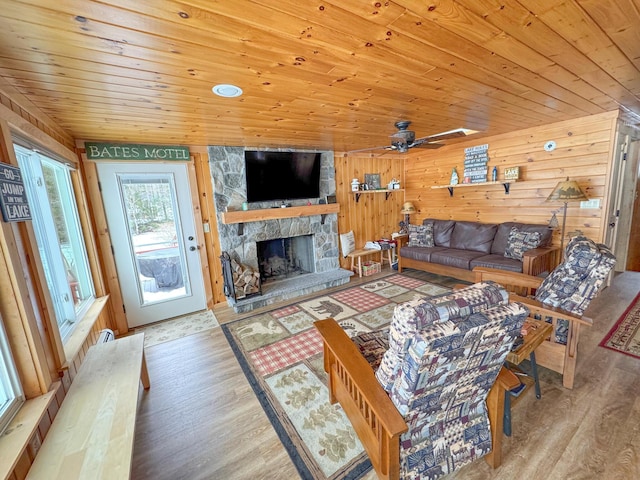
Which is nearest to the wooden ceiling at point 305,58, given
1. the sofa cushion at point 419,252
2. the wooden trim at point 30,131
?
the wooden trim at point 30,131

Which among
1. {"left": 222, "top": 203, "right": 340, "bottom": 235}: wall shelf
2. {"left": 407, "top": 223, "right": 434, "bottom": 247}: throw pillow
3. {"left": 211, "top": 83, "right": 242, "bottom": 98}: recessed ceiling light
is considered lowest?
{"left": 407, "top": 223, "right": 434, "bottom": 247}: throw pillow

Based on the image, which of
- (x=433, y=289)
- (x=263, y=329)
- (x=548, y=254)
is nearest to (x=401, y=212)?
(x=433, y=289)

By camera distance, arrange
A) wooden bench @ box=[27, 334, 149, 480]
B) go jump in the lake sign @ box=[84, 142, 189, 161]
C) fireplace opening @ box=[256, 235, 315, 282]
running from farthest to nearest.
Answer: fireplace opening @ box=[256, 235, 315, 282], go jump in the lake sign @ box=[84, 142, 189, 161], wooden bench @ box=[27, 334, 149, 480]

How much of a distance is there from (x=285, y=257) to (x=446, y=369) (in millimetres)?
3608

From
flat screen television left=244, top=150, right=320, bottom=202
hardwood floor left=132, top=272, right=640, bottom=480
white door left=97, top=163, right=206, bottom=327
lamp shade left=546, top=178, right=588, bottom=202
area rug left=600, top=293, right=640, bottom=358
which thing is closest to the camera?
hardwood floor left=132, top=272, right=640, bottom=480

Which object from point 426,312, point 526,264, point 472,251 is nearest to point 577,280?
point 526,264

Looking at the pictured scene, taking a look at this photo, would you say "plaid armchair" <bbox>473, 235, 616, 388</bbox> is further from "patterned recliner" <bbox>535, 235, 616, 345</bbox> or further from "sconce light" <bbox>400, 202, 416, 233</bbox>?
"sconce light" <bbox>400, 202, 416, 233</bbox>

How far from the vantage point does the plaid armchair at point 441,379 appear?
1003 millimetres

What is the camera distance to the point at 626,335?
2.53 m

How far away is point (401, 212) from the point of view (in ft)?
17.6

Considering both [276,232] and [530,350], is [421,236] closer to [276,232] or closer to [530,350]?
[276,232]

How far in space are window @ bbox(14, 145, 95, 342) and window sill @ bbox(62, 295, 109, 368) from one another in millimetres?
44

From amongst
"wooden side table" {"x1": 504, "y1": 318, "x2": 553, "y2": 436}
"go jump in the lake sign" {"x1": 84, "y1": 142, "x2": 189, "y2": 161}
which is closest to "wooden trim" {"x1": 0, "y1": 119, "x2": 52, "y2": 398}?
"go jump in the lake sign" {"x1": 84, "y1": 142, "x2": 189, "y2": 161}

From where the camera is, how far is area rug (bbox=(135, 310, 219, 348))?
3014mm
